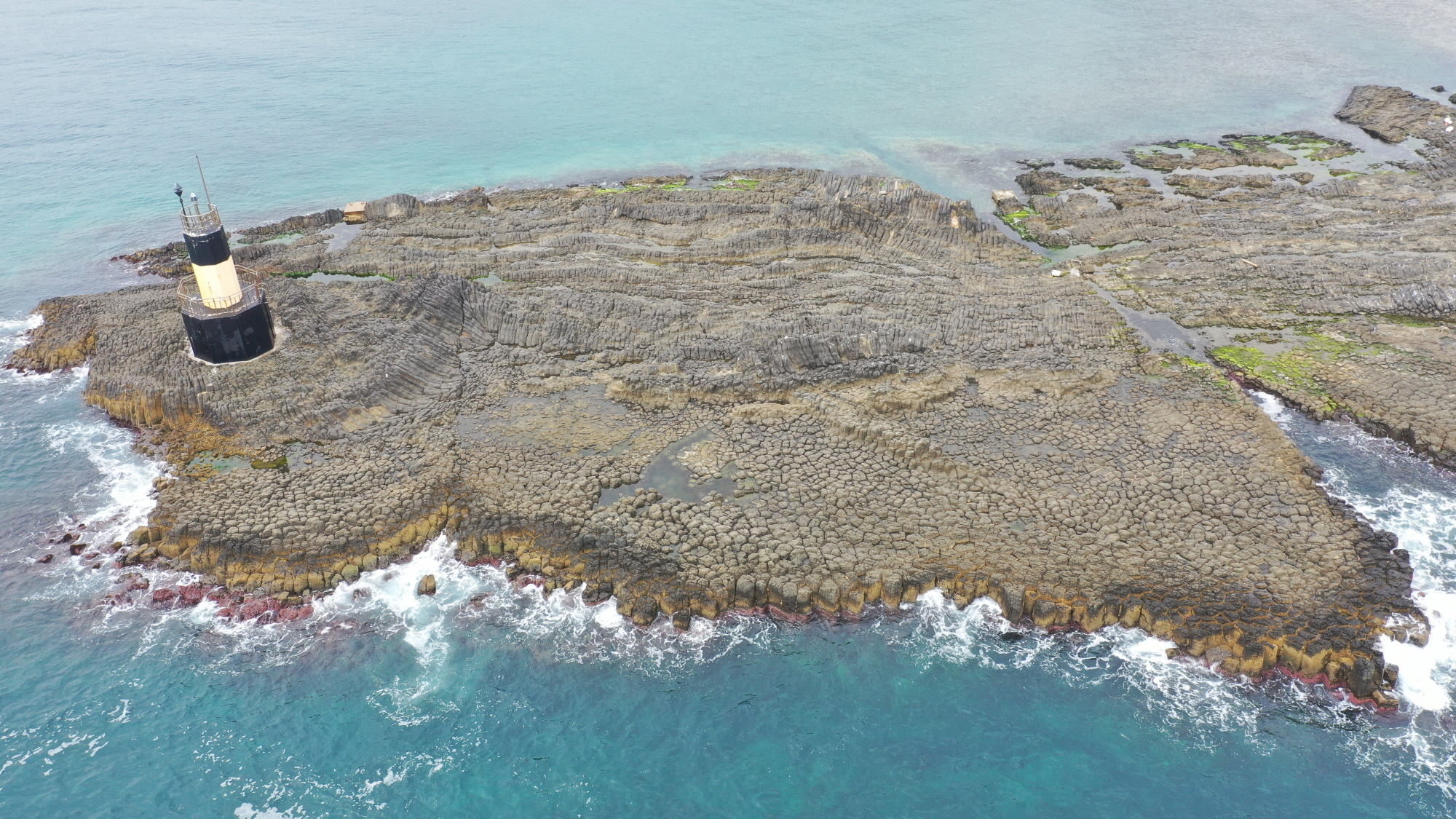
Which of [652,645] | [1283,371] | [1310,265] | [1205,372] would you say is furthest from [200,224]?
[1310,265]

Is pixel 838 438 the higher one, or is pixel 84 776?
pixel 838 438

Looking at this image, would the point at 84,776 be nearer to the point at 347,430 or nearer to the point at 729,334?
the point at 347,430

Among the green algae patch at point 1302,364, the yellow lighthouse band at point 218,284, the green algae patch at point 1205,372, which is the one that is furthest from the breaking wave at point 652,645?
the yellow lighthouse band at point 218,284

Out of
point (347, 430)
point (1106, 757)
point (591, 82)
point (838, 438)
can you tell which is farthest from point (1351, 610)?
point (591, 82)

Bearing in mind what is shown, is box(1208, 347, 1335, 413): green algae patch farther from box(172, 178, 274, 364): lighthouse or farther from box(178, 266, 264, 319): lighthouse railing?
box(178, 266, 264, 319): lighthouse railing

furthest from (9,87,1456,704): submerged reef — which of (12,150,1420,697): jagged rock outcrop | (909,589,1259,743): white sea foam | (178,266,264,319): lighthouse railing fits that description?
(178,266,264,319): lighthouse railing

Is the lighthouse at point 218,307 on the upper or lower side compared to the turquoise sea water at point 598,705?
upper

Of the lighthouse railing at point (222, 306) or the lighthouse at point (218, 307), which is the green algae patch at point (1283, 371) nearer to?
the lighthouse at point (218, 307)
